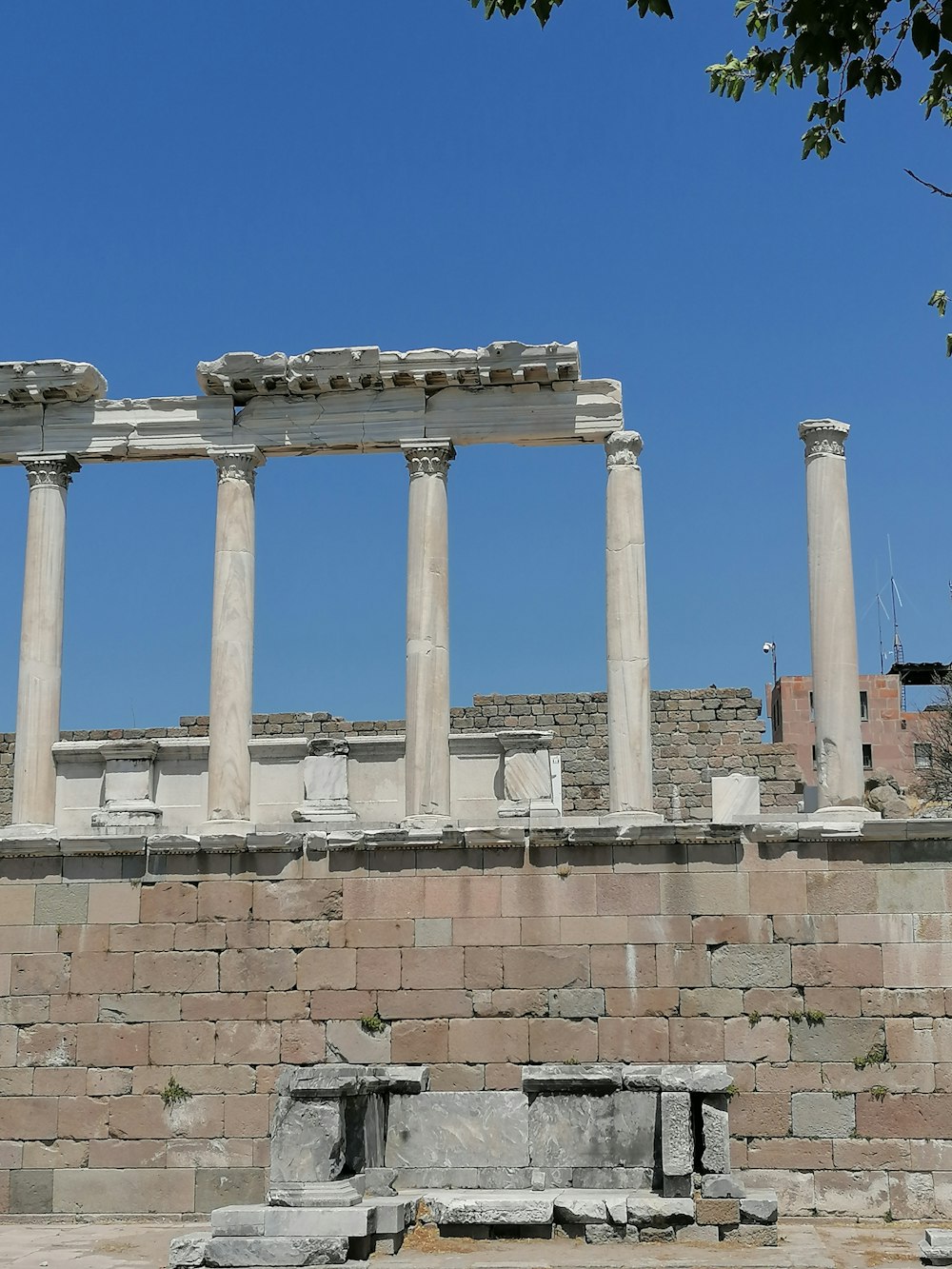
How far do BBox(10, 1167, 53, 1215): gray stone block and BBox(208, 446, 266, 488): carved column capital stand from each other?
26.2 ft

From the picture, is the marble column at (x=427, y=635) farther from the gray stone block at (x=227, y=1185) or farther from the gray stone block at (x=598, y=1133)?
the gray stone block at (x=598, y=1133)

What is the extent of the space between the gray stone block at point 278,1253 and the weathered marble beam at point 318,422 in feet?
31.9

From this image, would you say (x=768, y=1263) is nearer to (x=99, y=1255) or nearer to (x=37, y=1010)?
(x=99, y=1255)

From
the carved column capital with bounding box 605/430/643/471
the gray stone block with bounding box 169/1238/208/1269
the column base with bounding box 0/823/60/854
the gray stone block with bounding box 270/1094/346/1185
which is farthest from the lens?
the carved column capital with bounding box 605/430/643/471

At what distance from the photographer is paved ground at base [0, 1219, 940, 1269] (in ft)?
40.1

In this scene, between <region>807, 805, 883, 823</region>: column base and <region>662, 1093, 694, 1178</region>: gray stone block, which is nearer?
<region>662, 1093, 694, 1178</region>: gray stone block

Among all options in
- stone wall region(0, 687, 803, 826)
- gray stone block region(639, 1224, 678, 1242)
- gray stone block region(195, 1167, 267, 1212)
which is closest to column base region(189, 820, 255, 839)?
gray stone block region(195, 1167, 267, 1212)

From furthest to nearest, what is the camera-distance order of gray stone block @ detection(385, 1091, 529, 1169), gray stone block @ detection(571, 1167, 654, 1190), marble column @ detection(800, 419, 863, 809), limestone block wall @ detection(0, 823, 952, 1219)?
1. marble column @ detection(800, 419, 863, 809)
2. limestone block wall @ detection(0, 823, 952, 1219)
3. gray stone block @ detection(385, 1091, 529, 1169)
4. gray stone block @ detection(571, 1167, 654, 1190)

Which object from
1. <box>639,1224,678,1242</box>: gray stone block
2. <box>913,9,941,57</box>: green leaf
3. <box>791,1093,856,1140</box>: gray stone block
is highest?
<box>913,9,941,57</box>: green leaf

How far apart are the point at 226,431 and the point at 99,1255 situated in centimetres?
944

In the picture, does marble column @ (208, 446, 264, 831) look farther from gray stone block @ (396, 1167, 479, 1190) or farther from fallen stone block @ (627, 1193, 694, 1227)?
fallen stone block @ (627, 1193, 694, 1227)

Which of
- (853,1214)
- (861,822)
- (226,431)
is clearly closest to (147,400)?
(226,431)

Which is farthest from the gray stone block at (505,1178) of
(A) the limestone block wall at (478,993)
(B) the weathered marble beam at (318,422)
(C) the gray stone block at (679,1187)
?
(B) the weathered marble beam at (318,422)

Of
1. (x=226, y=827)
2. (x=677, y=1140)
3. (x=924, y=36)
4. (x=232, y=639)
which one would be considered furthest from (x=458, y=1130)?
(x=924, y=36)
